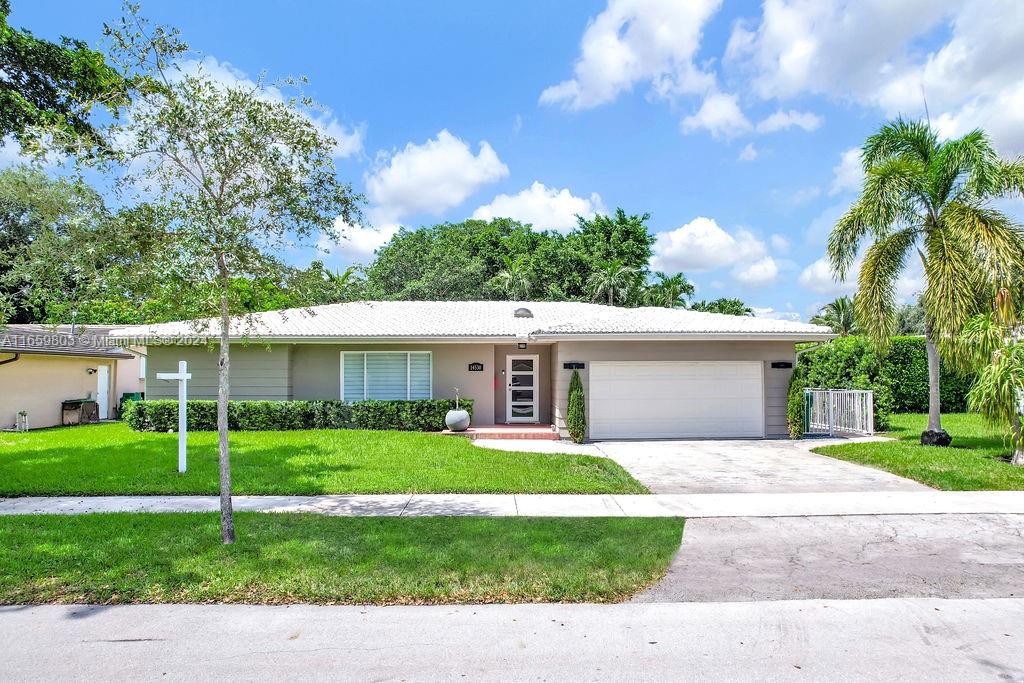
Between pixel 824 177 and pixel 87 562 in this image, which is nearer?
pixel 87 562

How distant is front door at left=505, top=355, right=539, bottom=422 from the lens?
15.9 m

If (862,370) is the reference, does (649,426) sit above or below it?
below

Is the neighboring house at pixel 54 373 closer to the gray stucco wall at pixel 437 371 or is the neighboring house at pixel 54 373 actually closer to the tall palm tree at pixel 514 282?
the gray stucco wall at pixel 437 371

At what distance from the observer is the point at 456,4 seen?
1189cm

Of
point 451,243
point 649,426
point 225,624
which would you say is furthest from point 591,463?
point 451,243

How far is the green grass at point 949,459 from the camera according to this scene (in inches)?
347

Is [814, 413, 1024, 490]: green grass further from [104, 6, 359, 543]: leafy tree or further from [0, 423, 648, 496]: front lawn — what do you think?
[104, 6, 359, 543]: leafy tree

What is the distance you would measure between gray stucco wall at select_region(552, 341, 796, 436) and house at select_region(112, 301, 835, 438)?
0.02m

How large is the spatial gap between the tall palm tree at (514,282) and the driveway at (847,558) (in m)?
26.7

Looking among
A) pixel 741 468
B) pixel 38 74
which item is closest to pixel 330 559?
pixel 741 468

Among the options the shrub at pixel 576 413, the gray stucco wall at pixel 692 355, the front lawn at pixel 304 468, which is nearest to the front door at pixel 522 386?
the gray stucco wall at pixel 692 355

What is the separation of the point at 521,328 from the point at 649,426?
415 cm

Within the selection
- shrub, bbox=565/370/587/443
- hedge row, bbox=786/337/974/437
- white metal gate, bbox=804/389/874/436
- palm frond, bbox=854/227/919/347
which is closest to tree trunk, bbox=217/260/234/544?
shrub, bbox=565/370/587/443

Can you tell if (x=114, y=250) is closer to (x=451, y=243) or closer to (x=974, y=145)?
(x=974, y=145)
